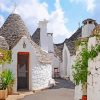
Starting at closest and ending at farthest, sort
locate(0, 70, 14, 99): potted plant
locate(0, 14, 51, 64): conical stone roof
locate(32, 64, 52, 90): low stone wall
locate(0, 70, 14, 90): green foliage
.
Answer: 1. locate(0, 70, 14, 99): potted plant
2. locate(0, 70, 14, 90): green foliage
3. locate(32, 64, 52, 90): low stone wall
4. locate(0, 14, 51, 64): conical stone roof

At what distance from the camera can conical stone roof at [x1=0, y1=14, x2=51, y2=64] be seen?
887 inches

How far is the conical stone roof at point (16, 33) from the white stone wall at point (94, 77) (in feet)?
34.1

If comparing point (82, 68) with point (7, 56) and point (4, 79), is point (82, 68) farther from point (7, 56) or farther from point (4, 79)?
point (7, 56)

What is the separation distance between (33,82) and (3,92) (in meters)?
4.82

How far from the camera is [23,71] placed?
22.2 metres

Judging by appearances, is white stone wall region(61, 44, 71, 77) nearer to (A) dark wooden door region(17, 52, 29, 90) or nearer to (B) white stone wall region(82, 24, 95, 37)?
(A) dark wooden door region(17, 52, 29, 90)

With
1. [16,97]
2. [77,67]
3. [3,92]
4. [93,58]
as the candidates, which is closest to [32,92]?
[16,97]

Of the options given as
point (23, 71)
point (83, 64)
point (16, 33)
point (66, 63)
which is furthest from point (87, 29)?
point (66, 63)

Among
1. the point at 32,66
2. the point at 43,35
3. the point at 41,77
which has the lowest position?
the point at 41,77

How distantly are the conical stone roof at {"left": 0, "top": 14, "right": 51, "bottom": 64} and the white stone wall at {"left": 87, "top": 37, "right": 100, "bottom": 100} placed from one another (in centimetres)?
1040

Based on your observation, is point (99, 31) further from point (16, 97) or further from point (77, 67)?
point (16, 97)

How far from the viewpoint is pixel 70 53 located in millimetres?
31156

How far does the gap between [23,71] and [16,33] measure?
289 centimetres

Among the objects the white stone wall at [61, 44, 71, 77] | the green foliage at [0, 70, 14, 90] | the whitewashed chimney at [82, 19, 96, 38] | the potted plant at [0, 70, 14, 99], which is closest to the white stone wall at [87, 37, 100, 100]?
the whitewashed chimney at [82, 19, 96, 38]
